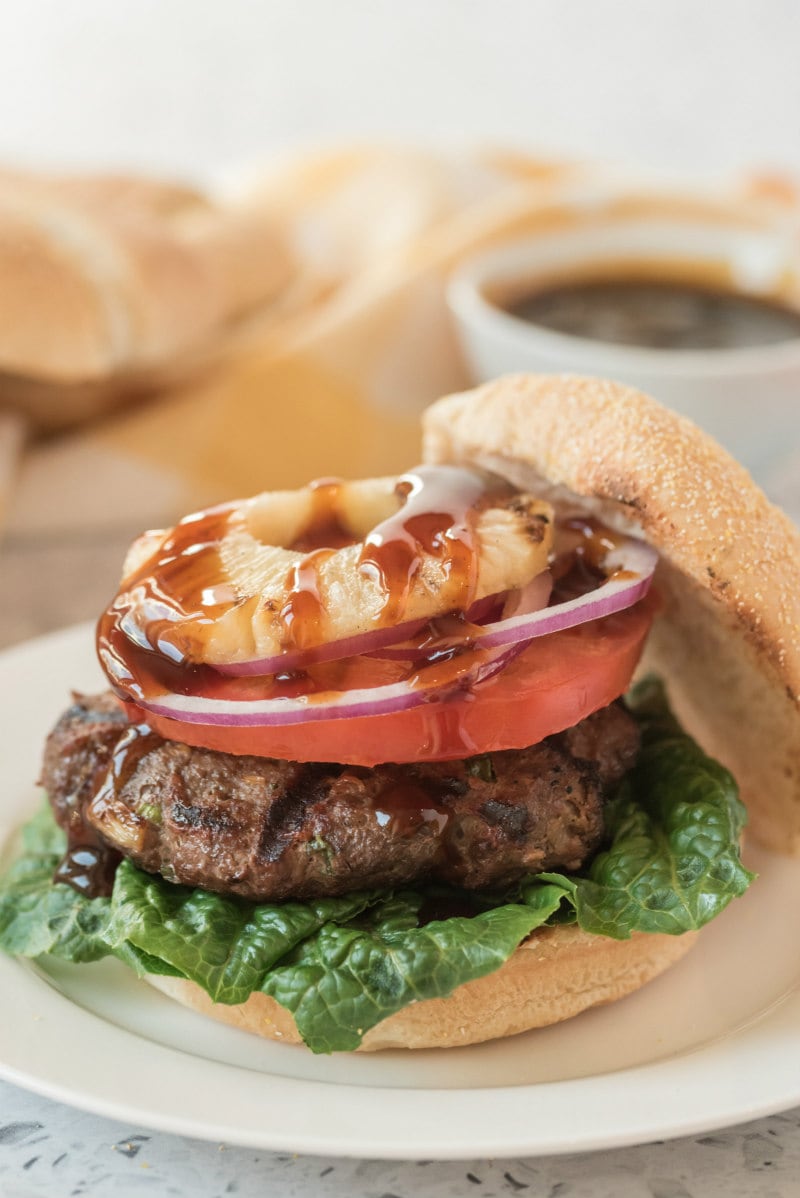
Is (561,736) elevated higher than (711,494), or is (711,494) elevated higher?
(711,494)

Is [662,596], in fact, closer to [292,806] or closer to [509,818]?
[509,818]

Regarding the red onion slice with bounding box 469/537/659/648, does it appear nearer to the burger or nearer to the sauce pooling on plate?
the burger

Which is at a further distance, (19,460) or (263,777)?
(19,460)

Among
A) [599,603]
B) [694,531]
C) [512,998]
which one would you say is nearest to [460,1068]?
[512,998]

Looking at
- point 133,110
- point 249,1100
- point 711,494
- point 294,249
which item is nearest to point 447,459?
point 711,494

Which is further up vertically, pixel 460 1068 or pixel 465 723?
pixel 465 723

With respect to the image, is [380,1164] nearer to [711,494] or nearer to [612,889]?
[612,889]

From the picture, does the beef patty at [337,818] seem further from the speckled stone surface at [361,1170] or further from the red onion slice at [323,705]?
the speckled stone surface at [361,1170]
